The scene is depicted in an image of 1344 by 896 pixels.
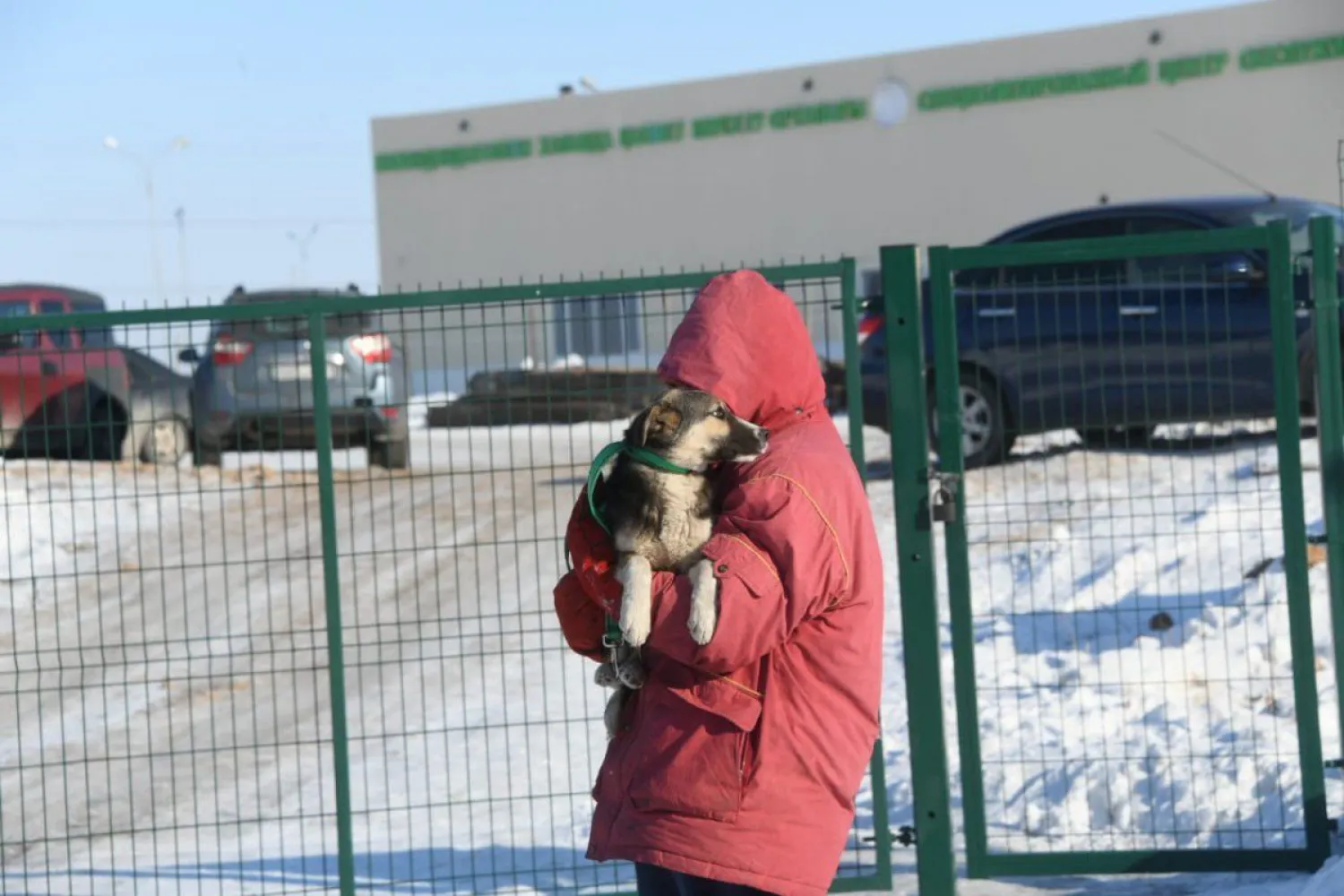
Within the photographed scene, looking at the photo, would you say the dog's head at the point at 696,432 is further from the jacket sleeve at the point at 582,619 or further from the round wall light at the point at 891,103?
the round wall light at the point at 891,103

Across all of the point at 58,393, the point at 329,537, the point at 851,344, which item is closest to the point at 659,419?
the point at 851,344

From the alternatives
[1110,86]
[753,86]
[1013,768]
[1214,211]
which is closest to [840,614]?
[1013,768]

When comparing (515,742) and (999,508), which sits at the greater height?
(999,508)

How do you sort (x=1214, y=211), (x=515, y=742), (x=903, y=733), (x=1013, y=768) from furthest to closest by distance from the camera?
(x=1214, y=211), (x=515, y=742), (x=903, y=733), (x=1013, y=768)

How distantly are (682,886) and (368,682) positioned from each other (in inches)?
240

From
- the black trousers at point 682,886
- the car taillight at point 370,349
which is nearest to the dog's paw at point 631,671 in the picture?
the black trousers at point 682,886

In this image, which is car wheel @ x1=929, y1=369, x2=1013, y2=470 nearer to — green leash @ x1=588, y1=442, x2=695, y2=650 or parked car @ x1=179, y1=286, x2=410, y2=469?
parked car @ x1=179, y1=286, x2=410, y2=469

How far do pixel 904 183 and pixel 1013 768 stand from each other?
34.7 m

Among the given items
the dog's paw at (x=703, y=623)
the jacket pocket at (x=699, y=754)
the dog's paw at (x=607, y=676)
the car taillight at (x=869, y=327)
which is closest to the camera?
the dog's paw at (x=703, y=623)

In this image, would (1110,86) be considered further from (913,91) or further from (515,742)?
(515,742)

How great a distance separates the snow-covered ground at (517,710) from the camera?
19.9 feet

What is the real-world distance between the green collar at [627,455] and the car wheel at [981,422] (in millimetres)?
2927

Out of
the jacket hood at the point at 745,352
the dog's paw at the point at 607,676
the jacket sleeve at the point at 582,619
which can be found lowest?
the dog's paw at the point at 607,676

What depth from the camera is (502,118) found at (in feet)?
148
